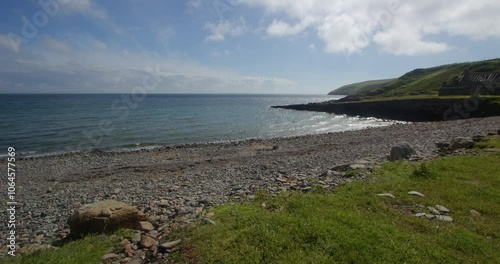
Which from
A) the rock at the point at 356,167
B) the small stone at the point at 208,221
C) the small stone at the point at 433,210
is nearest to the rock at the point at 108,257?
the small stone at the point at 208,221

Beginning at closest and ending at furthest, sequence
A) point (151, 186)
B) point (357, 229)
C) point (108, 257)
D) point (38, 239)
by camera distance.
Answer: point (108, 257) → point (357, 229) → point (38, 239) → point (151, 186)

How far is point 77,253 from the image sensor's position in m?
6.78

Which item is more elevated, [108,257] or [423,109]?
[423,109]

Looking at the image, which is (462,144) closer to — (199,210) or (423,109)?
(199,210)

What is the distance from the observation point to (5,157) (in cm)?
3080

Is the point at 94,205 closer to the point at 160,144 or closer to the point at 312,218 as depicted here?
the point at 312,218

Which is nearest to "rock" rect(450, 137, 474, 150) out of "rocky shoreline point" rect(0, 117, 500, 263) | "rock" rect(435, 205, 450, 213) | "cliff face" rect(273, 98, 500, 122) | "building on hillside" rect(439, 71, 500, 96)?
"rocky shoreline point" rect(0, 117, 500, 263)

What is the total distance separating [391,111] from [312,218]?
270ft

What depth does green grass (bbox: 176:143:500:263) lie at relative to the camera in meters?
6.02

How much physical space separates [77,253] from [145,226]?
2038 mm

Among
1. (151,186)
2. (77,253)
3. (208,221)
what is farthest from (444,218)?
(151,186)

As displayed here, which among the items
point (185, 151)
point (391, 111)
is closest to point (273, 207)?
point (185, 151)

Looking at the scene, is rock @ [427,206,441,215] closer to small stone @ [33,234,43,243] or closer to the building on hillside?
small stone @ [33,234,43,243]

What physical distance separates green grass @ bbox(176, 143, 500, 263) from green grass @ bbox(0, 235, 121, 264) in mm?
2197
